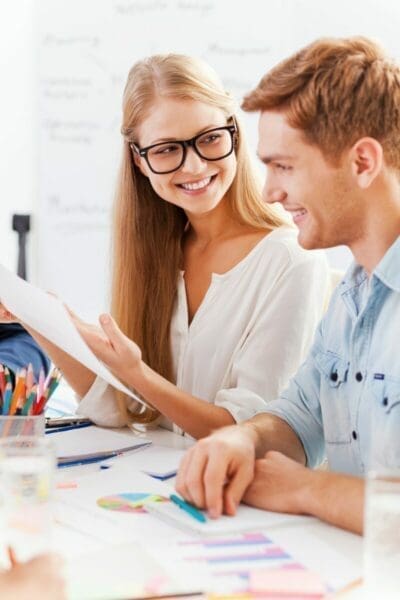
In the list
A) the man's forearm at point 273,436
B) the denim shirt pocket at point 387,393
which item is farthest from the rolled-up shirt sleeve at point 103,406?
the denim shirt pocket at point 387,393

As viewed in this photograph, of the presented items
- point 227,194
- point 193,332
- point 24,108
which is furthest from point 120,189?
point 24,108

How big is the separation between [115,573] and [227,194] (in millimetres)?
1202

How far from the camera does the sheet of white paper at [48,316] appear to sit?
1.49 metres

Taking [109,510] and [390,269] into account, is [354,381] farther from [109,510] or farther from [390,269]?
[109,510]

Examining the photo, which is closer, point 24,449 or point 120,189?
point 24,449

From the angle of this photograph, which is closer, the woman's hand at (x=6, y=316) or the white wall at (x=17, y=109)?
the woman's hand at (x=6, y=316)

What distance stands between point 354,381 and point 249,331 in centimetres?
49

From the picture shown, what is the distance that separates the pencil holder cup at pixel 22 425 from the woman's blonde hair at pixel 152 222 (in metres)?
0.40

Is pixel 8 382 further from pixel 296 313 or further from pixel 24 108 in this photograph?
pixel 24 108

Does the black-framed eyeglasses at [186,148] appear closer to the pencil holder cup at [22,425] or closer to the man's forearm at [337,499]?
the pencil holder cup at [22,425]

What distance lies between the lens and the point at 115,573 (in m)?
1.06

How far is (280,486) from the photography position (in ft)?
4.30

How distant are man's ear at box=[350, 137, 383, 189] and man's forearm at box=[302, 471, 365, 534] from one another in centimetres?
46

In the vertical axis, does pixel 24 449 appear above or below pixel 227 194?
below
